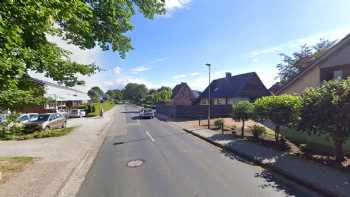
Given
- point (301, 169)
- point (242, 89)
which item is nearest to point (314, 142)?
point (301, 169)

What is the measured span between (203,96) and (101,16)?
1578 inches

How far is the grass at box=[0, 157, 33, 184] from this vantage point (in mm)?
7942

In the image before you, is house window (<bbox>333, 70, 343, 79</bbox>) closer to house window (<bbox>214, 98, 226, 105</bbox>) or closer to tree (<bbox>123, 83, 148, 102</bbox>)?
house window (<bbox>214, 98, 226, 105</bbox>)

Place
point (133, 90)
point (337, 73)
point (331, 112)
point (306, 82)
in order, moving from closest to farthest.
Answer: point (331, 112)
point (337, 73)
point (306, 82)
point (133, 90)

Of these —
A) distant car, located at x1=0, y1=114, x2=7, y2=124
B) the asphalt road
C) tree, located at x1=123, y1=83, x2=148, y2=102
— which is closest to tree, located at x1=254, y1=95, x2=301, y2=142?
the asphalt road

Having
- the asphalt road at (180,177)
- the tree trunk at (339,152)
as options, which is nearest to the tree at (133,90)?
the asphalt road at (180,177)

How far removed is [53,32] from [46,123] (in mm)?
14836

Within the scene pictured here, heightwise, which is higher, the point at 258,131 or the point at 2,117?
the point at 2,117

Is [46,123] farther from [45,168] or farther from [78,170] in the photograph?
[78,170]

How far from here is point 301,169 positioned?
804 centimetres

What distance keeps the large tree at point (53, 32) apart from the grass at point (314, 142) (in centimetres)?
1014

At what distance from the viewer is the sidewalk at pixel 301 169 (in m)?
6.38

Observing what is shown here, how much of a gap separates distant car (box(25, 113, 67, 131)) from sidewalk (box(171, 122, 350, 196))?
50.2 ft

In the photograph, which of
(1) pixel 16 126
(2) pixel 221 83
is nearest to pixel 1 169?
(1) pixel 16 126
